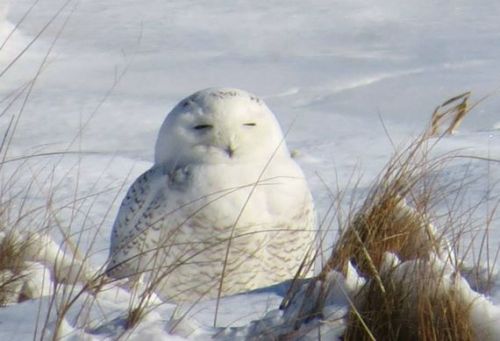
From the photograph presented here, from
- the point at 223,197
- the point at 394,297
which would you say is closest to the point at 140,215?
the point at 223,197

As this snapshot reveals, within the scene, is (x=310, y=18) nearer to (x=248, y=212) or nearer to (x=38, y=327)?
(x=248, y=212)

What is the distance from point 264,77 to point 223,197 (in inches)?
213

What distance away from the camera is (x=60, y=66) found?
10914mm

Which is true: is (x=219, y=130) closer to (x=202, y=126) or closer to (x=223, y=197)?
(x=202, y=126)

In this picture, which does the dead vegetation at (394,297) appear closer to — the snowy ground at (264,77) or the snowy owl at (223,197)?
the snowy owl at (223,197)

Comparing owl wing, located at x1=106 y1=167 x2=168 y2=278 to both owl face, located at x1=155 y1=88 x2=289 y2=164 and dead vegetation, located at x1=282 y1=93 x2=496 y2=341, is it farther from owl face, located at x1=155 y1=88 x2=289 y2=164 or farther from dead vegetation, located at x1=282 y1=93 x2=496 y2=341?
dead vegetation, located at x1=282 y1=93 x2=496 y2=341

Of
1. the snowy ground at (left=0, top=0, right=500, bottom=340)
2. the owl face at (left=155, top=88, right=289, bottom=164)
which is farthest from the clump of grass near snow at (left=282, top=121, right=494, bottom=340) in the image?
the snowy ground at (left=0, top=0, right=500, bottom=340)

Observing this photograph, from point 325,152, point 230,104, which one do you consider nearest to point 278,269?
point 230,104

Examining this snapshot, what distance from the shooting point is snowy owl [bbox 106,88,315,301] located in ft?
Answer: 15.7

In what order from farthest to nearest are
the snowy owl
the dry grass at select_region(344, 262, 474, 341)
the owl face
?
the owl face < the snowy owl < the dry grass at select_region(344, 262, 474, 341)

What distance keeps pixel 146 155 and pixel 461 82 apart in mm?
2571

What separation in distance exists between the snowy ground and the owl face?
2.52 feet

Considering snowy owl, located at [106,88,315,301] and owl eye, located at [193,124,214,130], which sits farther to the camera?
owl eye, located at [193,124,214,130]

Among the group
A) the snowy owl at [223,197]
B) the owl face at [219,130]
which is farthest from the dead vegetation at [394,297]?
the owl face at [219,130]
